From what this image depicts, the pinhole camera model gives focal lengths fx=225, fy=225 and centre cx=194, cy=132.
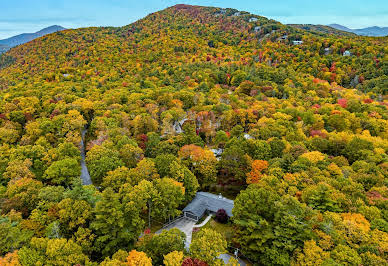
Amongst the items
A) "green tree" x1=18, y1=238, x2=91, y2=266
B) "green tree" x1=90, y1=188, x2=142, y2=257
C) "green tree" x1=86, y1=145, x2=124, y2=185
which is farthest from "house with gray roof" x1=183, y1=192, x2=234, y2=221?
"green tree" x1=18, y1=238, x2=91, y2=266

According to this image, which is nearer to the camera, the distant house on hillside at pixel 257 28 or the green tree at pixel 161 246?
the green tree at pixel 161 246

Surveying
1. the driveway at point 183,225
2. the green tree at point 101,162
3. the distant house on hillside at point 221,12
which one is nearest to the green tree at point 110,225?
the driveway at point 183,225

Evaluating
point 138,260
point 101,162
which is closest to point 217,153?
point 101,162

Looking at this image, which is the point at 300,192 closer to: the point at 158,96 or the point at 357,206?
the point at 357,206

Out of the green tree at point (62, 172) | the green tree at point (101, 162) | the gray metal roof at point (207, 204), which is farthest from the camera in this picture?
the green tree at point (101, 162)

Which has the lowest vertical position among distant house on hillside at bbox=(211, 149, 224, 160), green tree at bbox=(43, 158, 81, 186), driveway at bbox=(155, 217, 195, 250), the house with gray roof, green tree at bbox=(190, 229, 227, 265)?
driveway at bbox=(155, 217, 195, 250)

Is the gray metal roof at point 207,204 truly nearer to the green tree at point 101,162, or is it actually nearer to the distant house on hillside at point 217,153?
the distant house on hillside at point 217,153

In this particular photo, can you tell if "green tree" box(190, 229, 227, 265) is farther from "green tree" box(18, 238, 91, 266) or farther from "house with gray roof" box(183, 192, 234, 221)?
"house with gray roof" box(183, 192, 234, 221)
